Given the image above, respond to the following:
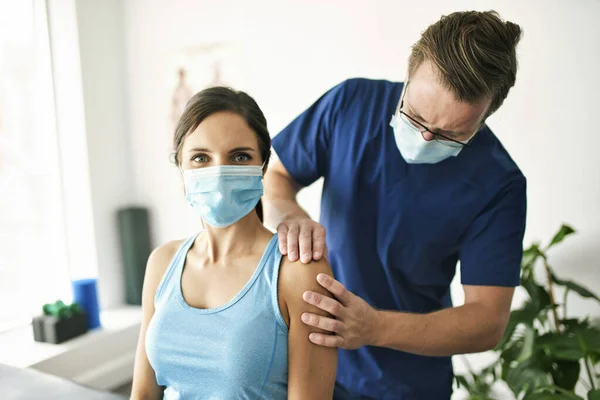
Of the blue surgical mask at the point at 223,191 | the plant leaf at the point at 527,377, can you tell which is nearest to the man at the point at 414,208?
the blue surgical mask at the point at 223,191

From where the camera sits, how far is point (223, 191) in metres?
1.17

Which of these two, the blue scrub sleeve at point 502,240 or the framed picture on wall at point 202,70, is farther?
the framed picture on wall at point 202,70

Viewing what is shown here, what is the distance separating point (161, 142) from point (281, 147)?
1.72 metres

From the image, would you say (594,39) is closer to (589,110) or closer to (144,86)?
(589,110)

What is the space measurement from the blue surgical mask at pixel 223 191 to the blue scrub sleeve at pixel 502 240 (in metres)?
0.60

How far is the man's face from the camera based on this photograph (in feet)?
3.71

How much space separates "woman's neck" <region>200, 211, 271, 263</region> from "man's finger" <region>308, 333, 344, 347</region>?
0.89 feet

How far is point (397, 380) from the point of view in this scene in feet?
4.75

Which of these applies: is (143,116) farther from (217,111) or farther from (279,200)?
(217,111)

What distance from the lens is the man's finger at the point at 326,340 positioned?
110 cm

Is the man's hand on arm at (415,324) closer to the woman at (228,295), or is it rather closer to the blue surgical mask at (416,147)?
the woman at (228,295)

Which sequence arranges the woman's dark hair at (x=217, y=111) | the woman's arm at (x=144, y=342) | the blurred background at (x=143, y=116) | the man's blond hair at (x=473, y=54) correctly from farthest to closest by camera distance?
the blurred background at (x=143, y=116) → the woman's arm at (x=144, y=342) → the woman's dark hair at (x=217, y=111) → the man's blond hair at (x=473, y=54)

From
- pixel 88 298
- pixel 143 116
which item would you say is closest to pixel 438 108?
pixel 88 298

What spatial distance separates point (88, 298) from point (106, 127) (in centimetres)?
100
